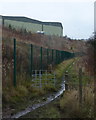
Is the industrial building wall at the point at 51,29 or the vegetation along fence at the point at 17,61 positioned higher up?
the industrial building wall at the point at 51,29

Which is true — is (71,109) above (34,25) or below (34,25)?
below

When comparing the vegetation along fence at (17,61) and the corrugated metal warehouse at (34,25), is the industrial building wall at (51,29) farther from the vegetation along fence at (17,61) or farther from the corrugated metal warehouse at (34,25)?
the vegetation along fence at (17,61)

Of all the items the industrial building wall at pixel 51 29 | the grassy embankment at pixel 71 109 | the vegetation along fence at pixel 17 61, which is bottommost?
the grassy embankment at pixel 71 109

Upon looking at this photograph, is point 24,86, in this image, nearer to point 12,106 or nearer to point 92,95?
point 12,106

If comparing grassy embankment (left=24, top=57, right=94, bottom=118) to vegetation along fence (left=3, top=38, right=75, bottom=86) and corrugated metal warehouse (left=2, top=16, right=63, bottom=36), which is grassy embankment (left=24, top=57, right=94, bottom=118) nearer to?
vegetation along fence (left=3, top=38, right=75, bottom=86)

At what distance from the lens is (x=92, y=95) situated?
25.6 feet

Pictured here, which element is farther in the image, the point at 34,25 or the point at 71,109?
the point at 34,25

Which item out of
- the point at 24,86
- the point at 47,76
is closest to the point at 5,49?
the point at 47,76

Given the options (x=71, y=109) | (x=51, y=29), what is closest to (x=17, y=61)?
(x=71, y=109)

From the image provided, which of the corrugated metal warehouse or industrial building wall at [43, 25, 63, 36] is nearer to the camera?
the corrugated metal warehouse

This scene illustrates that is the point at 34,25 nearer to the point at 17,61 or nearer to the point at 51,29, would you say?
the point at 51,29

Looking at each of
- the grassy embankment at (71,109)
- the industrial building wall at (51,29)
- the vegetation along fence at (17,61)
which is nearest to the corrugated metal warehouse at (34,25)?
the industrial building wall at (51,29)

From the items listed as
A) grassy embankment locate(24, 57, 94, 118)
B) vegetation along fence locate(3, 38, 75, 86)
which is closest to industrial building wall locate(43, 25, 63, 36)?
vegetation along fence locate(3, 38, 75, 86)

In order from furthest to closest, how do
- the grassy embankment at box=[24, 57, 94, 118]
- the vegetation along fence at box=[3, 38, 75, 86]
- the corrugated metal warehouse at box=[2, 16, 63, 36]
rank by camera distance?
the corrugated metal warehouse at box=[2, 16, 63, 36]
the vegetation along fence at box=[3, 38, 75, 86]
the grassy embankment at box=[24, 57, 94, 118]
